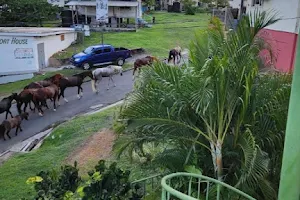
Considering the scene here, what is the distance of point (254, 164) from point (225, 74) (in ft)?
3.85

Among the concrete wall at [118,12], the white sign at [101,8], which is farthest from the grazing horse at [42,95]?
the concrete wall at [118,12]

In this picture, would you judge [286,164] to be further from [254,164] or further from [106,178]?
[106,178]

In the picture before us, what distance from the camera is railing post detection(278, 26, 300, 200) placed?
3.42 metres

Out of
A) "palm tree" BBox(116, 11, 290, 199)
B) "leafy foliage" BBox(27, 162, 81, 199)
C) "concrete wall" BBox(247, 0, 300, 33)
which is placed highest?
"concrete wall" BBox(247, 0, 300, 33)

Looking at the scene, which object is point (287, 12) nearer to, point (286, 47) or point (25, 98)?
point (286, 47)

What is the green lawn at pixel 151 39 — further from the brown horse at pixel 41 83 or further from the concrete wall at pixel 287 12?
the concrete wall at pixel 287 12

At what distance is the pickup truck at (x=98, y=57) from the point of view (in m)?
24.2

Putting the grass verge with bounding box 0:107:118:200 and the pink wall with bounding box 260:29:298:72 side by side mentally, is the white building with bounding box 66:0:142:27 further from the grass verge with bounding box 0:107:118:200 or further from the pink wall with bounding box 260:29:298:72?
the pink wall with bounding box 260:29:298:72

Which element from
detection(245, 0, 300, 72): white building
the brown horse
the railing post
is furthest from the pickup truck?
the railing post

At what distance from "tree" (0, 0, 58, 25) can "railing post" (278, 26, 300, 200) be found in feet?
110

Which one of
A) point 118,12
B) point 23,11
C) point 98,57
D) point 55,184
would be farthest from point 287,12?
point 118,12

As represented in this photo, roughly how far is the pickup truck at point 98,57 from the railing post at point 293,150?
21.5m

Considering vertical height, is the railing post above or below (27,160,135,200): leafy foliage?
above

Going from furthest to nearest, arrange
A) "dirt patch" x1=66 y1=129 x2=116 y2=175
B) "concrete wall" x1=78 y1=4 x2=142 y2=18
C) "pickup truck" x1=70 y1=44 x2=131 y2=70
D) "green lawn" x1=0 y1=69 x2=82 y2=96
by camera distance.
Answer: "concrete wall" x1=78 y1=4 x2=142 y2=18 → "pickup truck" x1=70 y1=44 x2=131 y2=70 → "green lawn" x1=0 y1=69 x2=82 y2=96 → "dirt patch" x1=66 y1=129 x2=116 y2=175
